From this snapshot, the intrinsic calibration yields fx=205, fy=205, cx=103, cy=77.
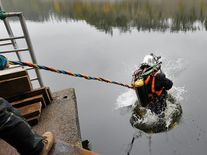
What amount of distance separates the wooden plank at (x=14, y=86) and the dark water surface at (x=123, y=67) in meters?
2.84

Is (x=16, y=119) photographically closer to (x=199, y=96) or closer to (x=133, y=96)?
(x=133, y=96)

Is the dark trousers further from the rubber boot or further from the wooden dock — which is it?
the wooden dock

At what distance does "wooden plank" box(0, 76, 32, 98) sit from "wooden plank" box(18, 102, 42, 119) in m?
0.33

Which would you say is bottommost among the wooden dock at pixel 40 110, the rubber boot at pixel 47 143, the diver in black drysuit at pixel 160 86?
the diver in black drysuit at pixel 160 86

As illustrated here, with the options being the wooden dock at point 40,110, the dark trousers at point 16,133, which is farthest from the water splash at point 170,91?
the dark trousers at point 16,133

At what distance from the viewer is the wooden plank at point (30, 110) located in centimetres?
345

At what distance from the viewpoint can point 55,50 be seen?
604 inches

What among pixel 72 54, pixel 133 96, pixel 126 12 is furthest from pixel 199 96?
pixel 126 12

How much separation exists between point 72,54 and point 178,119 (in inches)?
378

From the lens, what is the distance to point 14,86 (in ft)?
11.9

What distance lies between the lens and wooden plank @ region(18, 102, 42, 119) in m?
3.45

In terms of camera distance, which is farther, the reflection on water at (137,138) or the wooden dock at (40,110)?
the reflection on water at (137,138)

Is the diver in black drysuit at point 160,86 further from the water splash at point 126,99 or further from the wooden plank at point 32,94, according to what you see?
the wooden plank at point 32,94

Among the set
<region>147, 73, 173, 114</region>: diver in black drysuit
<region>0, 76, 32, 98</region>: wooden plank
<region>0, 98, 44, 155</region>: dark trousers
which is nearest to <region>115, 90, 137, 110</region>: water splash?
<region>147, 73, 173, 114</region>: diver in black drysuit
